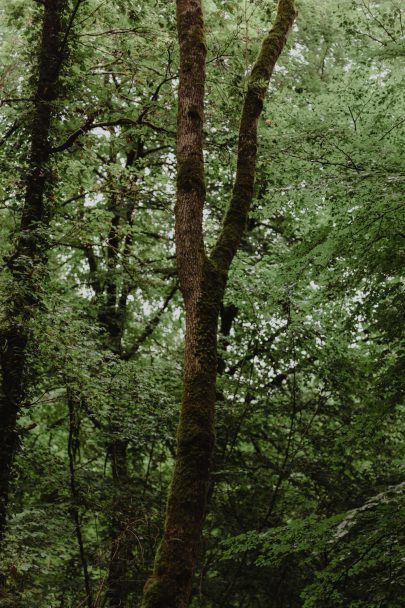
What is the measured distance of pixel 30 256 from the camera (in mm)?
6730

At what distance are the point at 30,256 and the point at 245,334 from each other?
14.1 ft

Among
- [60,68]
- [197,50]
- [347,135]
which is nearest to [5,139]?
[60,68]

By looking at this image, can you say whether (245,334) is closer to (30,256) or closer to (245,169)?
(30,256)

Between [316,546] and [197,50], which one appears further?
[197,50]

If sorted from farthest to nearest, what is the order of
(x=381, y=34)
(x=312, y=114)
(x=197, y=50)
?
(x=381, y=34), (x=312, y=114), (x=197, y=50)

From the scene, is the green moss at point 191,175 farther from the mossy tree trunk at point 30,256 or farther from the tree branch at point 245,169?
the mossy tree trunk at point 30,256

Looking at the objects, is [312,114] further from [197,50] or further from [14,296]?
[14,296]

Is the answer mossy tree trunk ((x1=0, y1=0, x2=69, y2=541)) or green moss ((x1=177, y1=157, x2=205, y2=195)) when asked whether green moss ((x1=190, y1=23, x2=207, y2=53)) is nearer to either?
green moss ((x1=177, y1=157, x2=205, y2=195))

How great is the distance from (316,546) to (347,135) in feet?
11.8

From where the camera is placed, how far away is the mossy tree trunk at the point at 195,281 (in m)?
3.53

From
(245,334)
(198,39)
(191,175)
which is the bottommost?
(191,175)

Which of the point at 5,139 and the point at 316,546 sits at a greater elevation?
the point at 5,139

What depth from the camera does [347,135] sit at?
18.0ft

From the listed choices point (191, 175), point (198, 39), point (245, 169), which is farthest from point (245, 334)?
point (198, 39)
